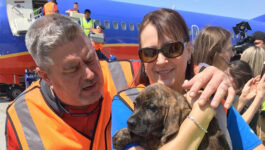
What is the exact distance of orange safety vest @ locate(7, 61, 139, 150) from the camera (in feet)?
7.61

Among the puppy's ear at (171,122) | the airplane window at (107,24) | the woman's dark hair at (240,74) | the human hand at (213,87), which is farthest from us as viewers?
the airplane window at (107,24)

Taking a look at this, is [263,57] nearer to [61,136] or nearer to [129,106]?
[129,106]

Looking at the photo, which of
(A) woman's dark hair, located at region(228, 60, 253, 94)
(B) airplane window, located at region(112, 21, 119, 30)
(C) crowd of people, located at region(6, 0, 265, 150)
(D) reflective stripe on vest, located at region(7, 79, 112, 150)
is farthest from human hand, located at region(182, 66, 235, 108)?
(B) airplane window, located at region(112, 21, 119, 30)

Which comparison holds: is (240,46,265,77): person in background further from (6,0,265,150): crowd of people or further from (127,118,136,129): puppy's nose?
(127,118,136,129): puppy's nose

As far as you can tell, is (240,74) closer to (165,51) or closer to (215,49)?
(215,49)

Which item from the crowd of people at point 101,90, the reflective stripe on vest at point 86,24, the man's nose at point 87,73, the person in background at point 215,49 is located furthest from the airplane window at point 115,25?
the man's nose at point 87,73

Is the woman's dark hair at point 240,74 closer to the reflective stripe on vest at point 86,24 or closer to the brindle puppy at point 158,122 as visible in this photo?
the brindle puppy at point 158,122

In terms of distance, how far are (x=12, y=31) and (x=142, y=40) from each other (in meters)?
12.5

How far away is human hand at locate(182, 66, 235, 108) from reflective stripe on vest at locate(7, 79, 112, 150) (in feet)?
3.64

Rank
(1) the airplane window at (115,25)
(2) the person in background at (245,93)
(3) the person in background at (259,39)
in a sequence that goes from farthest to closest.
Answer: (1) the airplane window at (115,25)
(3) the person in background at (259,39)
(2) the person in background at (245,93)

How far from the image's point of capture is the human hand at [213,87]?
1761mm

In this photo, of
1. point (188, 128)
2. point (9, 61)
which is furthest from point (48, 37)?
point (9, 61)

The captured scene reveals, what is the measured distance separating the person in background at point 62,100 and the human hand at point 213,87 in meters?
1.09

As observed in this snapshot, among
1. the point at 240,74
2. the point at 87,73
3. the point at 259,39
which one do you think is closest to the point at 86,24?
the point at 259,39
